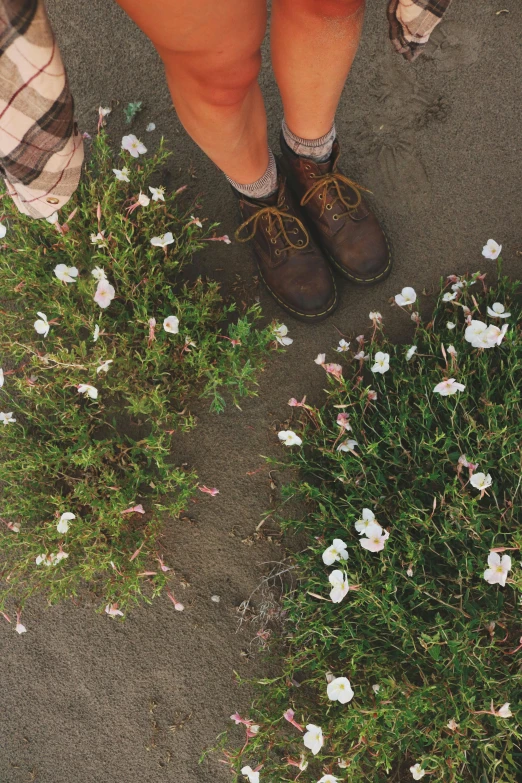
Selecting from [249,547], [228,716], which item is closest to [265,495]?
[249,547]

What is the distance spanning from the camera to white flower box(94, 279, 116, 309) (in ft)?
5.92

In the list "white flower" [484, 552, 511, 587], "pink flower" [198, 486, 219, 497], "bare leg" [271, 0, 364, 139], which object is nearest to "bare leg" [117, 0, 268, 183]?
"bare leg" [271, 0, 364, 139]

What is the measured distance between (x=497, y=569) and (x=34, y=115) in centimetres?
159

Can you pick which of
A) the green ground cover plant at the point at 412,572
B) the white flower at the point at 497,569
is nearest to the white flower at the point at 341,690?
the green ground cover plant at the point at 412,572

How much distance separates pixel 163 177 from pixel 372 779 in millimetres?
2372

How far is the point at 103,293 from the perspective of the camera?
1820 millimetres

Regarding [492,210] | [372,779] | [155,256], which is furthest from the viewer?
[492,210]

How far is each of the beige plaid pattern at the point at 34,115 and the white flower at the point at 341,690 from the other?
1479 millimetres

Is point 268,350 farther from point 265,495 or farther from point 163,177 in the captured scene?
point 163,177

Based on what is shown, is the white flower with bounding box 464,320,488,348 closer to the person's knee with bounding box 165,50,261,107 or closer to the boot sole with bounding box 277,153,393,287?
the boot sole with bounding box 277,153,393,287

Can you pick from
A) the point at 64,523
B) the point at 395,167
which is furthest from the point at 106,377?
the point at 395,167

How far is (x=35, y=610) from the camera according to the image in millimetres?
2334

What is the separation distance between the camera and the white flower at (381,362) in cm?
191

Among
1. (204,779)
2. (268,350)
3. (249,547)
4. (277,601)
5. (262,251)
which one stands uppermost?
(262,251)
